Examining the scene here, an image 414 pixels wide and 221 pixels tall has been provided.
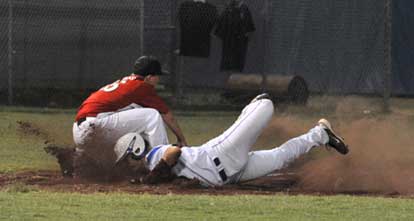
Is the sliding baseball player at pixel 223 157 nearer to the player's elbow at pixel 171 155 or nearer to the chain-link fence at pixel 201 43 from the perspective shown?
the player's elbow at pixel 171 155

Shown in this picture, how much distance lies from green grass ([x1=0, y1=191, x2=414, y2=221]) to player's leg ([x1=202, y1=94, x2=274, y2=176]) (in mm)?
809

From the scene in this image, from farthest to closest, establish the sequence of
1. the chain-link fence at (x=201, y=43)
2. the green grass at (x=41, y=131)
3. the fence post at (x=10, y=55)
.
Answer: the chain-link fence at (x=201, y=43) < the fence post at (x=10, y=55) < the green grass at (x=41, y=131)

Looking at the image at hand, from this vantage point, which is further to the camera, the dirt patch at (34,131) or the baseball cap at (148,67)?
the dirt patch at (34,131)

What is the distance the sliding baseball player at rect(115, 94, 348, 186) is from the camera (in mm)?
9609

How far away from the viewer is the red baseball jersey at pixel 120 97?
1053cm

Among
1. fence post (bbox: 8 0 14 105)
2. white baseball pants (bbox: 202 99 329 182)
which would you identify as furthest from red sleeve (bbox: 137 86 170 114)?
fence post (bbox: 8 0 14 105)

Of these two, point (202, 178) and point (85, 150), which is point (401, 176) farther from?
point (85, 150)

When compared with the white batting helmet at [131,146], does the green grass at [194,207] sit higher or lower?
higher


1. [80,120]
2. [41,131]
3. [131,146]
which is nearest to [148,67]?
[80,120]

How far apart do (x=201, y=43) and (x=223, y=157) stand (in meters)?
10.9

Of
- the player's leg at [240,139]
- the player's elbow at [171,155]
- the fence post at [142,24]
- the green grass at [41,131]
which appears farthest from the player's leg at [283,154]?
the fence post at [142,24]

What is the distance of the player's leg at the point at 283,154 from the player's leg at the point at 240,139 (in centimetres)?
16

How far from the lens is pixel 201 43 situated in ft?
66.8

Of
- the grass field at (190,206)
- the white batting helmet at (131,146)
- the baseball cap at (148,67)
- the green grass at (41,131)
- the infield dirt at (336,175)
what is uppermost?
the baseball cap at (148,67)
